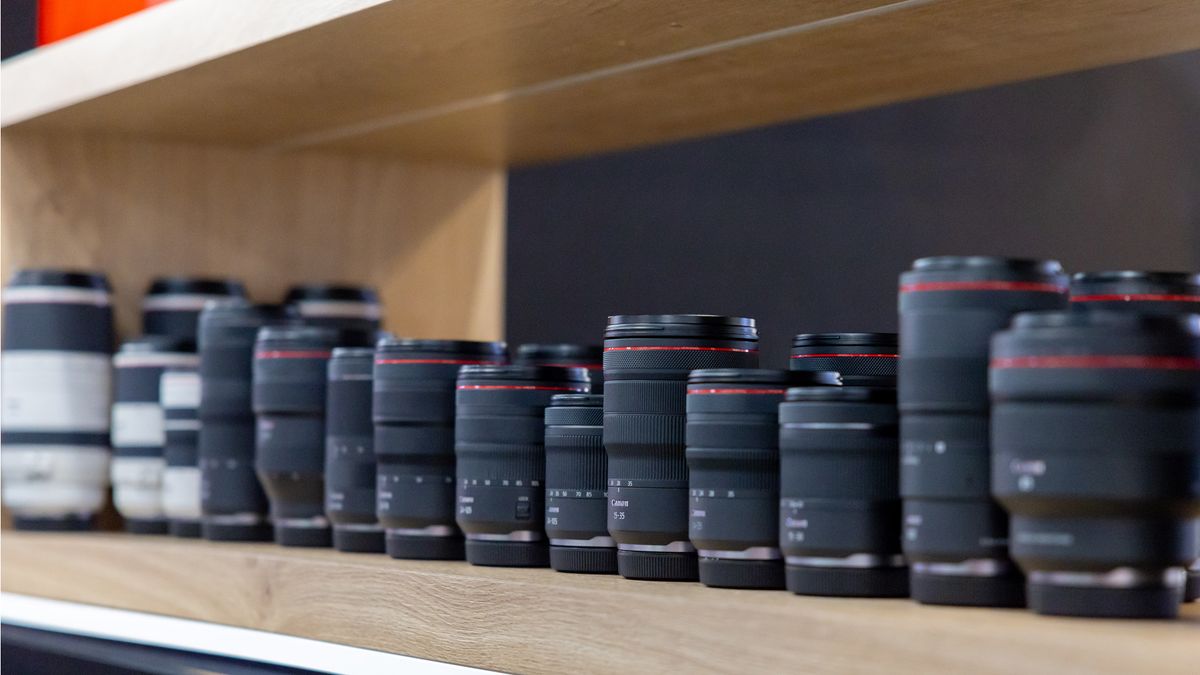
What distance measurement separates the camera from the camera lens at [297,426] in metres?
1.77

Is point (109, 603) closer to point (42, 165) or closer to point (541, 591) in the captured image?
point (42, 165)

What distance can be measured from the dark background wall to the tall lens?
0.89m

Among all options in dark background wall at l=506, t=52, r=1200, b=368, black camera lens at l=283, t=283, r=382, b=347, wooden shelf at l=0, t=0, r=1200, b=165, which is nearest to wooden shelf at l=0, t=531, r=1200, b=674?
black camera lens at l=283, t=283, r=382, b=347

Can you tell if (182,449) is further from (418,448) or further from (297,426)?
(418,448)

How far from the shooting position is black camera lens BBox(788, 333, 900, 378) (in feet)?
4.49

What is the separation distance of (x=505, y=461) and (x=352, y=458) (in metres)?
0.25

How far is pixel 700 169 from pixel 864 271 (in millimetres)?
446

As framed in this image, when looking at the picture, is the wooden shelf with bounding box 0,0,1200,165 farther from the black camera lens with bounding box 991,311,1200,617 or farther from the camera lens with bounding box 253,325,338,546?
the black camera lens with bounding box 991,311,1200,617

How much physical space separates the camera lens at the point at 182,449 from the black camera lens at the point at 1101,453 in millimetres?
1131

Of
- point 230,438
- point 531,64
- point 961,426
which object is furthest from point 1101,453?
point 230,438

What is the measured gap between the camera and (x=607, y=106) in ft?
6.40

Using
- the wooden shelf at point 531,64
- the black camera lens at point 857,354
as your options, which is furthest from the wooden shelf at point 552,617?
the wooden shelf at point 531,64

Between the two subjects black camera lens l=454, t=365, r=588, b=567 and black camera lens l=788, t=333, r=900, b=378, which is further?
black camera lens l=454, t=365, r=588, b=567

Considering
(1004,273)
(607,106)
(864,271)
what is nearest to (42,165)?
(607,106)
